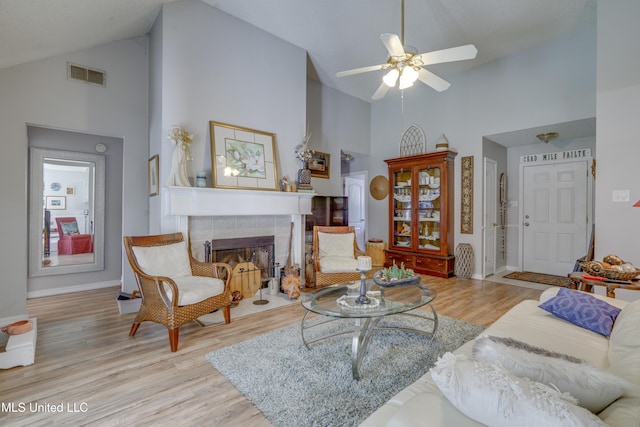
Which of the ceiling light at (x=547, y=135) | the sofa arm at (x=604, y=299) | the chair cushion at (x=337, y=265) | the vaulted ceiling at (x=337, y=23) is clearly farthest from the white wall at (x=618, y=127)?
the chair cushion at (x=337, y=265)

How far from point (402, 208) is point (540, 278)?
2436 mm

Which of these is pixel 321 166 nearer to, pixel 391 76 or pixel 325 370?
pixel 391 76

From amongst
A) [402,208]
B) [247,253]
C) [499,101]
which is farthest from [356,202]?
[247,253]

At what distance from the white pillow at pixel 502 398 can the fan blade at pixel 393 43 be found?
218cm

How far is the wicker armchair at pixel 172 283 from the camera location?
93.0 inches

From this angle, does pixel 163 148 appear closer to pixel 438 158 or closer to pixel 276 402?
pixel 276 402

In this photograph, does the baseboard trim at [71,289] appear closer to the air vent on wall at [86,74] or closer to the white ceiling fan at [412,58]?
the air vent on wall at [86,74]

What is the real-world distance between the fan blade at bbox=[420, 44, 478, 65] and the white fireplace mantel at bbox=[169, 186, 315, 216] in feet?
7.48

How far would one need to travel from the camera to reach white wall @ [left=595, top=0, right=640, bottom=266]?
279 centimetres

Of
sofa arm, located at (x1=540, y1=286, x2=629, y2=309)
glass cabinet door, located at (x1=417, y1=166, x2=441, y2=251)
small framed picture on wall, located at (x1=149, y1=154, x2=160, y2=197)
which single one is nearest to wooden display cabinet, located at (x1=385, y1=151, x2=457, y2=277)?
glass cabinet door, located at (x1=417, y1=166, x2=441, y2=251)

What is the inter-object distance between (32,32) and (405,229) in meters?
5.36

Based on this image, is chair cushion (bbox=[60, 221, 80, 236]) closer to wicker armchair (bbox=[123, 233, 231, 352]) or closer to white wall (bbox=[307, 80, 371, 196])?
wicker armchair (bbox=[123, 233, 231, 352])

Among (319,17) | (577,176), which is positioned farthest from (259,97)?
(577,176)

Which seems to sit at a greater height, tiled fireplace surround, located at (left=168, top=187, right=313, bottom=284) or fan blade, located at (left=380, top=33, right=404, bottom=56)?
fan blade, located at (left=380, top=33, right=404, bottom=56)
